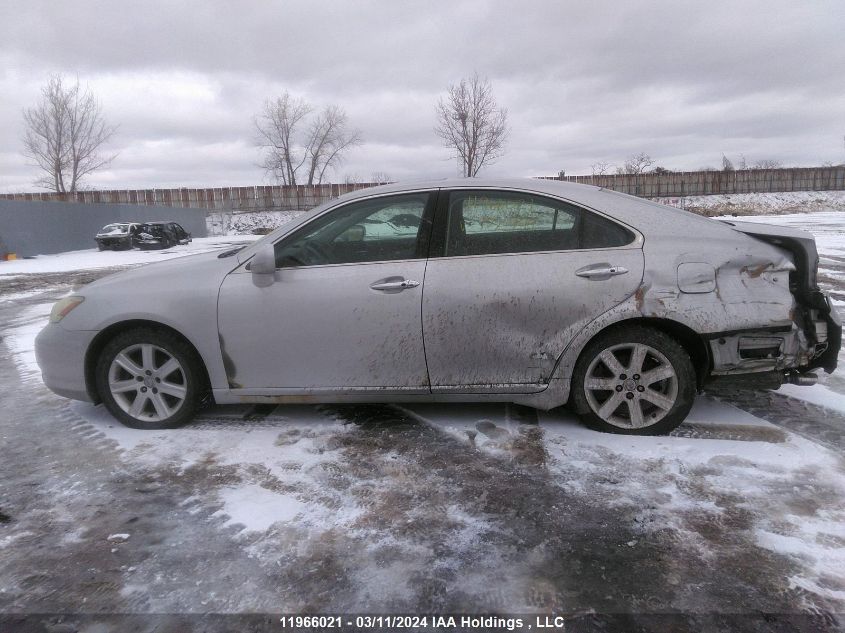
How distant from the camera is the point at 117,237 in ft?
80.8

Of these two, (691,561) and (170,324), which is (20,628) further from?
(691,561)

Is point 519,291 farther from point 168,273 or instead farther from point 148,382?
point 148,382

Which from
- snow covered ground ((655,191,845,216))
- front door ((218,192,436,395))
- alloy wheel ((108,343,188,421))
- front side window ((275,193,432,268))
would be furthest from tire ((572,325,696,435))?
snow covered ground ((655,191,845,216))

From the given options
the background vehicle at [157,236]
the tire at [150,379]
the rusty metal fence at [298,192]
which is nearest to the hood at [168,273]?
the tire at [150,379]

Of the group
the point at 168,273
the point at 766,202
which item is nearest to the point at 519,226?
the point at 168,273

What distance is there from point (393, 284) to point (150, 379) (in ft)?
5.53

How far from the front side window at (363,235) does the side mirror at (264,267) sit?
0.08 metres

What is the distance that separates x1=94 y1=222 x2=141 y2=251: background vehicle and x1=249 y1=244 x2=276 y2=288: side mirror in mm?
24660

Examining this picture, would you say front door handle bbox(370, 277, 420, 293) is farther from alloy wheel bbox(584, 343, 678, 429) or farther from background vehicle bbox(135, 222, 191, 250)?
background vehicle bbox(135, 222, 191, 250)

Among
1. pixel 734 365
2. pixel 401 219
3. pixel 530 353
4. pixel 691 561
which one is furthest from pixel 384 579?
pixel 734 365

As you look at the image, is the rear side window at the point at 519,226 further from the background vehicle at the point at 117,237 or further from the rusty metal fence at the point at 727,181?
the rusty metal fence at the point at 727,181

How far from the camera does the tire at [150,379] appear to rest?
3.51m

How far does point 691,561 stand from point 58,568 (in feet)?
8.14

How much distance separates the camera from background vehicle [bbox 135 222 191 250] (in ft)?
84.0
